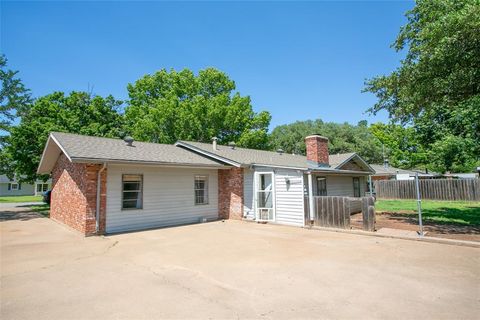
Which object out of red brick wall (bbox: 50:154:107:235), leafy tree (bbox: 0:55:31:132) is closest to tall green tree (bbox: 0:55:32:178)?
leafy tree (bbox: 0:55:31:132)

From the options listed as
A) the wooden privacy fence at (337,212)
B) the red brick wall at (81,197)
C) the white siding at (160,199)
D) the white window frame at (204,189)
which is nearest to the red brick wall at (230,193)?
the white siding at (160,199)

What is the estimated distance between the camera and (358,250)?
7496 mm

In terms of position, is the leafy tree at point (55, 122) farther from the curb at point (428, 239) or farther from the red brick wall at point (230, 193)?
the curb at point (428, 239)

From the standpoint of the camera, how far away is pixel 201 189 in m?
13.6

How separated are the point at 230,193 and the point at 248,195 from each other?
1086mm

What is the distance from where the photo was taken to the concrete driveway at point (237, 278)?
404cm

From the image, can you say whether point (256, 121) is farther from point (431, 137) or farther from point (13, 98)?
point (13, 98)

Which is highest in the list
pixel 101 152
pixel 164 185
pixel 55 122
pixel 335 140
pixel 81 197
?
pixel 335 140

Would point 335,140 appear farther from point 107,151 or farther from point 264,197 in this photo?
point 107,151

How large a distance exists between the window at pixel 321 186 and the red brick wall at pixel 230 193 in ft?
13.2

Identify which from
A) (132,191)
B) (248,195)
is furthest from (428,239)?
(132,191)

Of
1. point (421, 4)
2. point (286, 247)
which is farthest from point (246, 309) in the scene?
point (421, 4)

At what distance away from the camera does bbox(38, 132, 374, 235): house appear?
996 cm

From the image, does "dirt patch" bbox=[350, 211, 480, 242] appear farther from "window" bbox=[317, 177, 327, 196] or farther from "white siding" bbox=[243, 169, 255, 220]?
"white siding" bbox=[243, 169, 255, 220]
